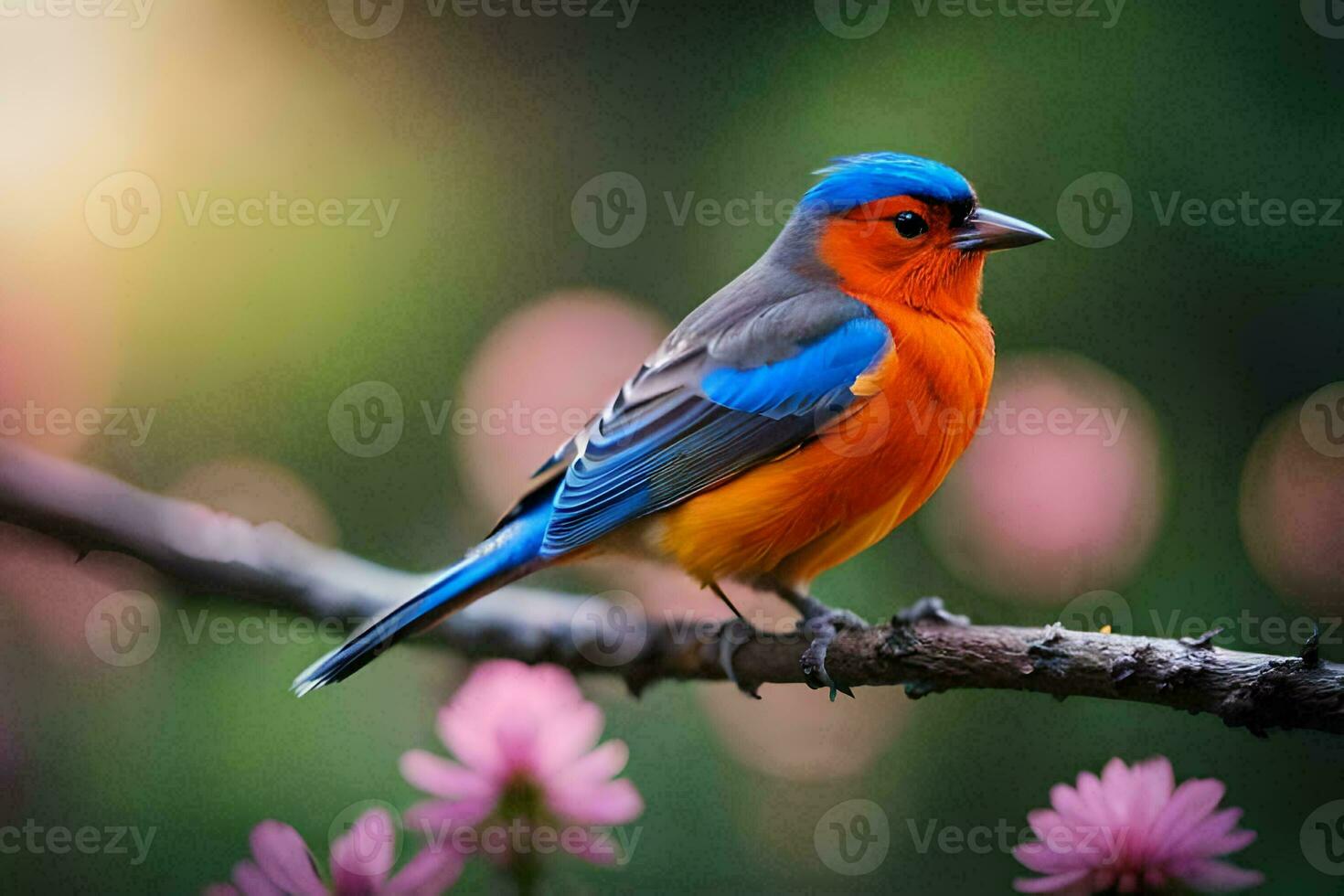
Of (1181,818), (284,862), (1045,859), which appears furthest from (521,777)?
(1181,818)

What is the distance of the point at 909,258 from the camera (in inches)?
109

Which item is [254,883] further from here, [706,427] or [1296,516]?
[1296,516]

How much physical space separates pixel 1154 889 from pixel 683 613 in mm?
1539

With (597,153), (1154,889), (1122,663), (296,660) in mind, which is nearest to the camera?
(1154,889)

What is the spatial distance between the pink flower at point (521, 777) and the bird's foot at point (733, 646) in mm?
822

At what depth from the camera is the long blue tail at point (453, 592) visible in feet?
7.27

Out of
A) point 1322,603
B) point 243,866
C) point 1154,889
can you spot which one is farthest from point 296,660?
point 1322,603

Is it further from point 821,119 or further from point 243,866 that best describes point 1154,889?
point 821,119

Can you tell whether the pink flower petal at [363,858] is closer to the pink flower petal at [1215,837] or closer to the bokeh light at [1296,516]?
the pink flower petal at [1215,837]

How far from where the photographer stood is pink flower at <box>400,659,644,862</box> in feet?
5.11

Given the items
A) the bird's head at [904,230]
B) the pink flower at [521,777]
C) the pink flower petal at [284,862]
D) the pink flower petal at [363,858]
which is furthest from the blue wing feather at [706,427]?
the pink flower petal at [284,862]

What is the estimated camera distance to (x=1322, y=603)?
8.39ft

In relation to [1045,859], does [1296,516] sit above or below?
above

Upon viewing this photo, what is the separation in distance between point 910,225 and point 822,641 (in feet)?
3.03
